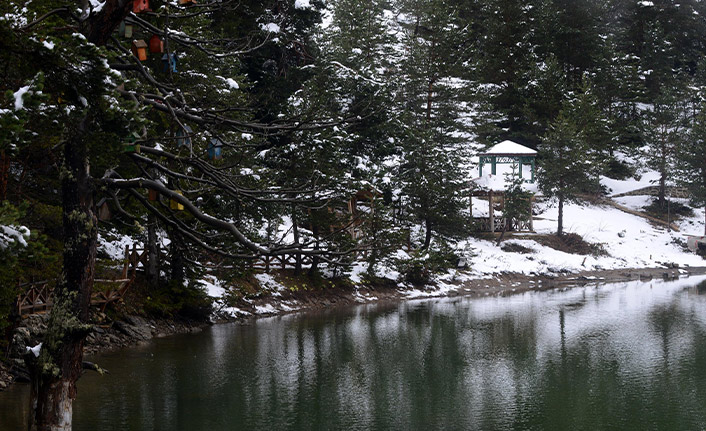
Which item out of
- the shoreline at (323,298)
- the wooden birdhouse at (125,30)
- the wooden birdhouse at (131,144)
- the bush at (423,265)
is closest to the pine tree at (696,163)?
the shoreline at (323,298)

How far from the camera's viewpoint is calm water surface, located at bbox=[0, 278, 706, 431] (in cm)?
1407

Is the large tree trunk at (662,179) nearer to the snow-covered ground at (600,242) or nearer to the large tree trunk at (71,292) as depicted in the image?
the snow-covered ground at (600,242)

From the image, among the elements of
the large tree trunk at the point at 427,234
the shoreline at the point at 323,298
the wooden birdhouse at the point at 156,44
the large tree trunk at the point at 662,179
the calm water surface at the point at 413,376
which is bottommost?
the calm water surface at the point at 413,376

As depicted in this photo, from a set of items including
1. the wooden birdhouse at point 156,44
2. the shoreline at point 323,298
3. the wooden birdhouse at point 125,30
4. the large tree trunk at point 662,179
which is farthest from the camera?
the large tree trunk at point 662,179

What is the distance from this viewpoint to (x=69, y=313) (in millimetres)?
9172

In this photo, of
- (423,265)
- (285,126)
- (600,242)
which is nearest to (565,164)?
(600,242)

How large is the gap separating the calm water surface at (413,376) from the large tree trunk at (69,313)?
4286 mm

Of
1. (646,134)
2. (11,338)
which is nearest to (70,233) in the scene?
(11,338)

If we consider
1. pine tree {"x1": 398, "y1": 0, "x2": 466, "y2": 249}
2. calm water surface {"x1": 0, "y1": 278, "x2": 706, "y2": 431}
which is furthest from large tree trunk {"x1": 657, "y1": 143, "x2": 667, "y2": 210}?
calm water surface {"x1": 0, "y1": 278, "x2": 706, "y2": 431}

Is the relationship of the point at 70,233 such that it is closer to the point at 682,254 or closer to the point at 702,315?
the point at 702,315

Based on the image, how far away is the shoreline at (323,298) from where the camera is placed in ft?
63.9

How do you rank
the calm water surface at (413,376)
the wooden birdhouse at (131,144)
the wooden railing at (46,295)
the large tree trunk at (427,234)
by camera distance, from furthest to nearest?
1. the large tree trunk at (427,234)
2. the wooden railing at (46,295)
3. the calm water surface at (413,376)
4. the wooden birdhouse at (131,144)

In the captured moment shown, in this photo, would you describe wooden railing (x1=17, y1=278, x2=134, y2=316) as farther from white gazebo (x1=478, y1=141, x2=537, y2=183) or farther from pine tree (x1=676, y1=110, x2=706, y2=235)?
pine tree (x1=676, y1=110, x2=706, y2=235)

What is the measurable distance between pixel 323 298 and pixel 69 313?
21757mm
